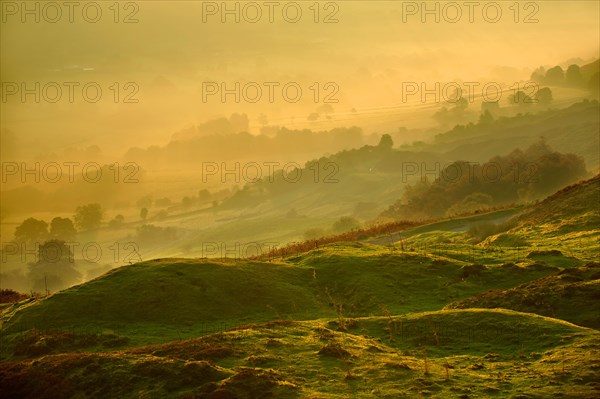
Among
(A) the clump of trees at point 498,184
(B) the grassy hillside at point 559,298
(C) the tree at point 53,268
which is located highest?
(B) the grassy hillside at point 559,298

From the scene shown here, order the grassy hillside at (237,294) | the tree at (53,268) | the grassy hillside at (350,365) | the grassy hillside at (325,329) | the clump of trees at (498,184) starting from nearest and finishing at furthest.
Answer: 1. the grassy hillside at (350,365)
2. the grassy hillside at (325,329)
3. the grassy hillside at (237,294)
4. the clump of trees at (498,184)
5. the tree at (53,268)

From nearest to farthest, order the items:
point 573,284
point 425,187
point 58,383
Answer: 1. point 58,383
2. point 573,284
3. point 425,187

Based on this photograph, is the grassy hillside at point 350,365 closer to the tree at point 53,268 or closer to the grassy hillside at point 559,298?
the grassy hillside at point 559,298

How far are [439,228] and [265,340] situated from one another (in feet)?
190

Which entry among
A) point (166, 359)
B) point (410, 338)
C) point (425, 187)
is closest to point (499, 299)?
point (410, 338)

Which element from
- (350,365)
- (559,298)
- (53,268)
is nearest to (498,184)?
(559,298)

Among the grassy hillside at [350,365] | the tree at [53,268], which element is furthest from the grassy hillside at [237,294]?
the tree at [53,268]

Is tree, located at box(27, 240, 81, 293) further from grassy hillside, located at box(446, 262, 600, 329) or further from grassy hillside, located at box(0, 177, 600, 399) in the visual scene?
grassy hillside, located at box(446, 262, 600, 329)

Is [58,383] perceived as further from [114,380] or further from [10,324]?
[10,324]

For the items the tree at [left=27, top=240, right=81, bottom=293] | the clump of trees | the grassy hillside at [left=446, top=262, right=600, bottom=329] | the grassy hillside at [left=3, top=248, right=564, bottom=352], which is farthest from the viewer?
the tree at [left=27, top=240, right=81, bottom=293]

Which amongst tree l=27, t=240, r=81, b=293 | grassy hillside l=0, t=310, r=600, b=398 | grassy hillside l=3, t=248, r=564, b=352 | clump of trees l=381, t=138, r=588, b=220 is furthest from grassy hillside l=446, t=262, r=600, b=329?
tree l=27, t=240, r=81, b=293

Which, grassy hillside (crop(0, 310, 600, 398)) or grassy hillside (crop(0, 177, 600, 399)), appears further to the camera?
grassy hillside (crop(0, 177, 600, 399))

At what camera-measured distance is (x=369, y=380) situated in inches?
818

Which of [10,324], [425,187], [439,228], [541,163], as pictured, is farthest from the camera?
[425,187]
